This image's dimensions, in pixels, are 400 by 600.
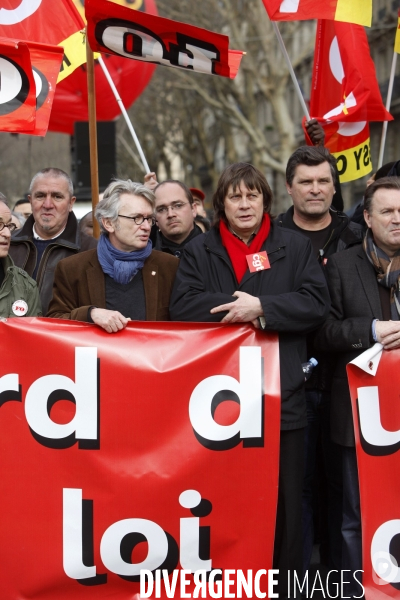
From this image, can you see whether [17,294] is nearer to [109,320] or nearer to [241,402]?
[109,320]

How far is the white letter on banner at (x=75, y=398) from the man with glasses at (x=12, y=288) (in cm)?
44

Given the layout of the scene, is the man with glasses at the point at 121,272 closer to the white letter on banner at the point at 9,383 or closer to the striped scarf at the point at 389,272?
the white letter on banner at the point at 9,383

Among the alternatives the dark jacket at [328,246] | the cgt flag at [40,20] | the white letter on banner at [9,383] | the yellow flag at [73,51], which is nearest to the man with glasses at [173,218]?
the dark jacket at [328,246]

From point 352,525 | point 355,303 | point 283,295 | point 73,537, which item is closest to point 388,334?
point 355,303

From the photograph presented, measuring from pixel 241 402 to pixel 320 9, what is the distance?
317 cm

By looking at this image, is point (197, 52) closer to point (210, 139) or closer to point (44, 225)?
point (44, 225)

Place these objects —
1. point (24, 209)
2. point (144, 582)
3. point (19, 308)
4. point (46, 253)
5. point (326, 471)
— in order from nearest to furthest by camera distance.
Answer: point (144, 582) → point (19, 308) → point (326, 471) → point (46, 253) → point (24, 209)

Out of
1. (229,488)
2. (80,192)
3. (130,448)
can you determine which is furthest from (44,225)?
(80,192)

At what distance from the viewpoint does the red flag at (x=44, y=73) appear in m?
5.50

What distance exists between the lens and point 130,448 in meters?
4.13

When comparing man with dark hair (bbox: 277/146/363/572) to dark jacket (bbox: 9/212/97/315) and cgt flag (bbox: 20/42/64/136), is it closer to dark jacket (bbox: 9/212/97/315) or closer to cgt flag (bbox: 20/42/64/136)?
dark jacket (bbox: 9/212/97/315)

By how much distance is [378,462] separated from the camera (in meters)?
4.16

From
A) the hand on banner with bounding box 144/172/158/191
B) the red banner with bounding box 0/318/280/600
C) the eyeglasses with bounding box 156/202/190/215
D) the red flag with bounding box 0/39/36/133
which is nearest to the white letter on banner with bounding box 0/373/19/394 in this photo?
the red banner with bounding box 0/318/280/600

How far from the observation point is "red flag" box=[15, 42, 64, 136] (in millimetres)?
5496
